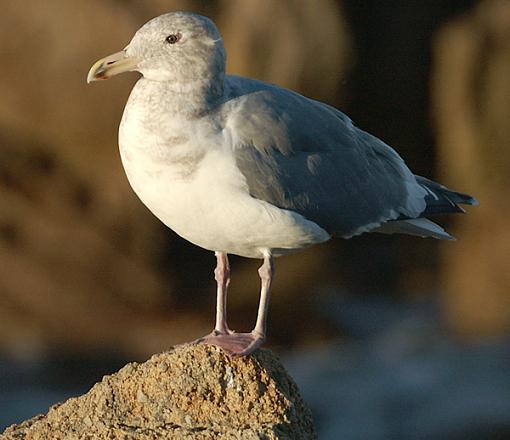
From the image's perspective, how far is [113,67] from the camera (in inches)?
206

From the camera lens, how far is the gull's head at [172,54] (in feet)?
17.1

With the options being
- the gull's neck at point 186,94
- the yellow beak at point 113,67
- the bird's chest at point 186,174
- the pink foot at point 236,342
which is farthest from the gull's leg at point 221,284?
the yellow beak at point 113,67

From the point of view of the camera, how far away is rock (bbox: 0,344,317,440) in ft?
16.2

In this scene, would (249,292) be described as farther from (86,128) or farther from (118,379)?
(118,379)

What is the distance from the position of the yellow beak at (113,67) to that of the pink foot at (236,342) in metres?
1.13

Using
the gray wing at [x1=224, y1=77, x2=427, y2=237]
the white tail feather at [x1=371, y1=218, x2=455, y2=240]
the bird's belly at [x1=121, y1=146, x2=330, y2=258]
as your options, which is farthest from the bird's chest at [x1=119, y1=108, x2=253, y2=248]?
the white tail feather at [x1=371, y1=218, x2=455, y2=240]

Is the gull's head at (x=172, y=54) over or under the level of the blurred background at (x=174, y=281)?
over

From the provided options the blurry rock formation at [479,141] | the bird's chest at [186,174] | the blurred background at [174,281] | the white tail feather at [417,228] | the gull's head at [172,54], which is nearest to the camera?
the bird's chest at [186,174]

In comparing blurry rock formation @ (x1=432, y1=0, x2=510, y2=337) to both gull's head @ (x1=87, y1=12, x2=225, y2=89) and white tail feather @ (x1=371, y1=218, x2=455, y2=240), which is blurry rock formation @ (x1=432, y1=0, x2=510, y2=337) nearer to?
white tail feather @ (x1=371, y1=218, x2=455, y2=240)

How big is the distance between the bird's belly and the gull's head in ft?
1.21

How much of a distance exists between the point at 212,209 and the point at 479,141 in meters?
7.75

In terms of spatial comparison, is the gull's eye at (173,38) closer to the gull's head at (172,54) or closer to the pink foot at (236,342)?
the gull's head at (172,54)

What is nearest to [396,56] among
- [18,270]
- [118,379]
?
[18,270]

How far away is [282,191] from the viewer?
5422mm
